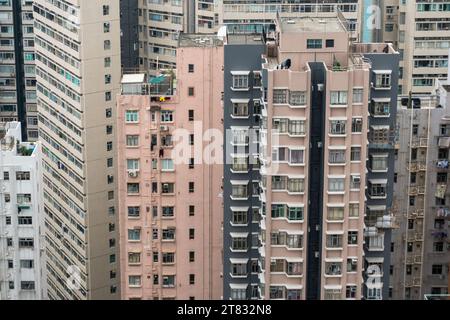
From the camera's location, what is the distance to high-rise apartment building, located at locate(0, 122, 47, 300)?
73.6 meters

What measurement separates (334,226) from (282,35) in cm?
1233

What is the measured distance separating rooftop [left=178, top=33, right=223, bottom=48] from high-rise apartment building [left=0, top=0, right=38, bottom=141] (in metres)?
51.0

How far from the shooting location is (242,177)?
6694 cm

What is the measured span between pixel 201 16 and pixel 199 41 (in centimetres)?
3710

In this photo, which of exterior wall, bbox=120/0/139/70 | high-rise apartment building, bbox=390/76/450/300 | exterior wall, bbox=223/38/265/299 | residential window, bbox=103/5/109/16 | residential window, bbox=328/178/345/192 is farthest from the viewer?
exterior wall, bbox=120/0/139/70

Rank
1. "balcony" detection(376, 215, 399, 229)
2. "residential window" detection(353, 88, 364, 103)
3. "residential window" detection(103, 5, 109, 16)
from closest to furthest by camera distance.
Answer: "residential window" detection(353, 88, 364, 103)
"balcony" detection(376, 215, 399, 229)
"residential window" detection(103, 5, 109, 16)

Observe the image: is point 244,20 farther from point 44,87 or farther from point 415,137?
point 415,137

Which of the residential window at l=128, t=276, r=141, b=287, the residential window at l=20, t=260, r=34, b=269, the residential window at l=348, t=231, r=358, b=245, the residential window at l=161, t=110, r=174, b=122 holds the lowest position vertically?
the residential window at l=128, t=276, r=141, b=287

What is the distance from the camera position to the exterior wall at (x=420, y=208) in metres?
76.6

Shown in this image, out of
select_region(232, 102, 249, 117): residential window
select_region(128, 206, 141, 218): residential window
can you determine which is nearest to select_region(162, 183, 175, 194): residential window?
select_region(128, 206, 141, 218): residential window

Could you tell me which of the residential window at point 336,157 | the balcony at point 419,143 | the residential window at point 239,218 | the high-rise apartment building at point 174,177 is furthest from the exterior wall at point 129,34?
the residential window at point 336,157

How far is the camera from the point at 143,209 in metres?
73.4

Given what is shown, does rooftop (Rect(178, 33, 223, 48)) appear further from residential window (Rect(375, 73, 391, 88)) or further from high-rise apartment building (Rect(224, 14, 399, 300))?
residential window (Rect(375, 73, 391, 88))

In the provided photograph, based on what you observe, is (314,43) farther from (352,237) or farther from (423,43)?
(423,43)
